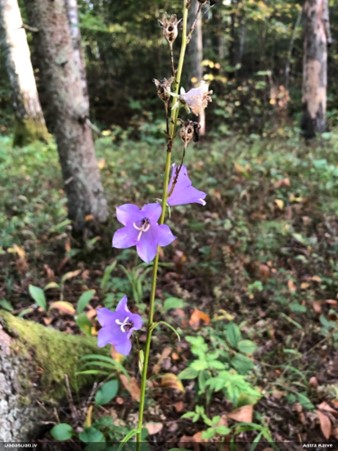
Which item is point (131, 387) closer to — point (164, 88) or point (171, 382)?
point (171, 382)

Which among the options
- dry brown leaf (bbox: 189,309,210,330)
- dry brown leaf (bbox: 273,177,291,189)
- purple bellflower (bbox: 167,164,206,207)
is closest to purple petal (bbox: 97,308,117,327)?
purple bellflower (bbox: 167,164,206,207)

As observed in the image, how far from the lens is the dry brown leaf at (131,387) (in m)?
2.21

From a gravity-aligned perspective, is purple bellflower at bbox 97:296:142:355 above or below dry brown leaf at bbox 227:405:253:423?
above

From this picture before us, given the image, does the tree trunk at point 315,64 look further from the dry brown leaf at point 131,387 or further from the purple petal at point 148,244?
the purple petal at point 148,244

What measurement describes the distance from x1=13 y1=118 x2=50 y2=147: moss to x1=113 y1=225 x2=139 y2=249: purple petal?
271 inches

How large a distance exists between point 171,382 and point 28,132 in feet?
20.8

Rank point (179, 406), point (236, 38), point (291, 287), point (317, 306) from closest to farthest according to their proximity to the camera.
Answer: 1. point (179, 406)
2. point (317, 306)
3. point (291, 287)
4. point (236, 38)

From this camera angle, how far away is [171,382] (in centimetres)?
235

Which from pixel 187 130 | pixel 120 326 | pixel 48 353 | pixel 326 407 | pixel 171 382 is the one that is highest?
pixel 187 130

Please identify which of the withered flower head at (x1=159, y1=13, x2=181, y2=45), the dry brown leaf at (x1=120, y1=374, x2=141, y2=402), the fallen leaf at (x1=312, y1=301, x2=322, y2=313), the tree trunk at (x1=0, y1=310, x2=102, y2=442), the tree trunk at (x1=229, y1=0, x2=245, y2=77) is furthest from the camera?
the tree trunk at (x1=229, y1=0, x2=245, y2=77)

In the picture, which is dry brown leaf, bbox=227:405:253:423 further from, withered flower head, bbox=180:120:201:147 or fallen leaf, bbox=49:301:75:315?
withered flower head, bbox=180:120:201:147

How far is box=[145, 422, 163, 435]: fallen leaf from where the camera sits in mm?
2094

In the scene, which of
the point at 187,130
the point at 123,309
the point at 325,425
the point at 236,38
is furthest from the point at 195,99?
the point at 236,38

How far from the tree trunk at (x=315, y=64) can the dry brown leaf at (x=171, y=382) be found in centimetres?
587
